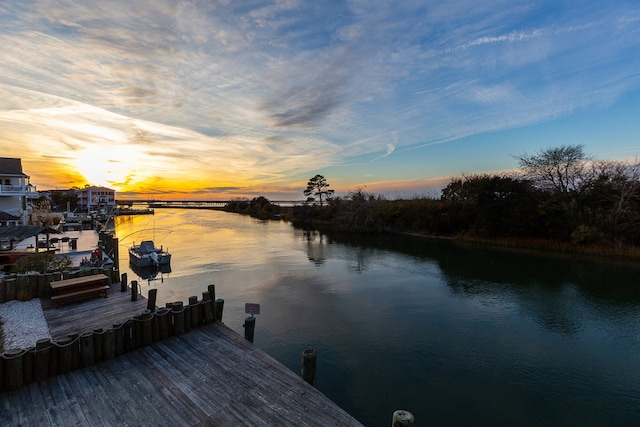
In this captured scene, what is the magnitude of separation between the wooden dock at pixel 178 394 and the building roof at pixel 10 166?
41839 millimetres

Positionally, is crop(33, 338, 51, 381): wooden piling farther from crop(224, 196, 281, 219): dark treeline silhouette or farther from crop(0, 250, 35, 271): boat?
crop(224, 196, 281, 219): dark treeline silhouette

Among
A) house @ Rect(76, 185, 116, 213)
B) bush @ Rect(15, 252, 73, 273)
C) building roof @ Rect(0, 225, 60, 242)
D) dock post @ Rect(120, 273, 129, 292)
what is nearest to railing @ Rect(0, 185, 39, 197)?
building roof @ Rect(0, 225, 60, 242)

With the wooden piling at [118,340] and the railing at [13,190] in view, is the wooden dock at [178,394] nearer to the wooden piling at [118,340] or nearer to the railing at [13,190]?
the wooden piling at [118,340]

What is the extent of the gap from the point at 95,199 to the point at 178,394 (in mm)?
120573

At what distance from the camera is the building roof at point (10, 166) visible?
115 feet

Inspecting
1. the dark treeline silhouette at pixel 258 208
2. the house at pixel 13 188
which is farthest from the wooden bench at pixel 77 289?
the dark treeline silhouette at pixel 258 208

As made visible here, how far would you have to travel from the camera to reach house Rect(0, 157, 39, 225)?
33625 millimetres

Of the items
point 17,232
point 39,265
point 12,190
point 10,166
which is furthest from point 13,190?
point 39,265

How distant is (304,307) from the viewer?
16250mm

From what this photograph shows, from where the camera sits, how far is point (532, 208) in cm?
3619

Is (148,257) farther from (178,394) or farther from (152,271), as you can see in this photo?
(178,394)

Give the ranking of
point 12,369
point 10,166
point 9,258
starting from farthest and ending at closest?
point 10,166 → point 9,258 → point 12,369

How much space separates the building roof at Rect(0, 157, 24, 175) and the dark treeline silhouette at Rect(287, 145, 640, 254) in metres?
42.3

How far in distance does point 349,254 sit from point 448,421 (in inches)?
955
